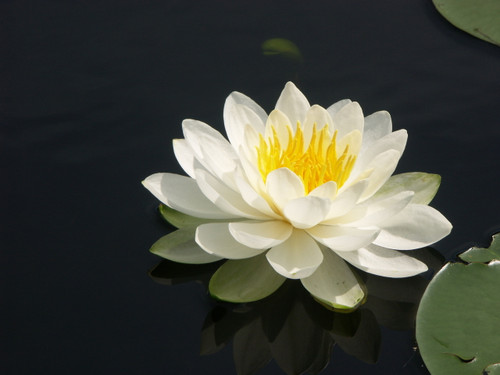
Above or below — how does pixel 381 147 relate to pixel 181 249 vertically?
above

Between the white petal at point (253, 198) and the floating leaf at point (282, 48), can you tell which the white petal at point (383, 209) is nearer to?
the white petal at point (253, 198)

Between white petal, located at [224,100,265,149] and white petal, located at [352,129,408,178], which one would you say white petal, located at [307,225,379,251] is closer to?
white petal, located at [352,129,408,178]

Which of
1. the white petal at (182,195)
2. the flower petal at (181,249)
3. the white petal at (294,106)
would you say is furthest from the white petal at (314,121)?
the flower petal at (181,249)

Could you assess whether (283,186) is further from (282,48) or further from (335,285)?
(282,48)

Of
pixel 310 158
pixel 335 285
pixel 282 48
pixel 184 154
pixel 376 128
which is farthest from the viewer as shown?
pixel 282 48

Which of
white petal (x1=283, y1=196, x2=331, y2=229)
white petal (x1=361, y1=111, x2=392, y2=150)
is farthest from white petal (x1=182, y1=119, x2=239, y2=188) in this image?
white petal (x1=361, y1=111, x2=392, y2=150)

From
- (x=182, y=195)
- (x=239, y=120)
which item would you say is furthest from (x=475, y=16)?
(x=182, y=195)

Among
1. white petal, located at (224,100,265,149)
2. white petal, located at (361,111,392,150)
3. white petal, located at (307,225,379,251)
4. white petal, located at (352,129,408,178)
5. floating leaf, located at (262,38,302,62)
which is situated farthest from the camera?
floating leaf, located at (262,38,302,62)
